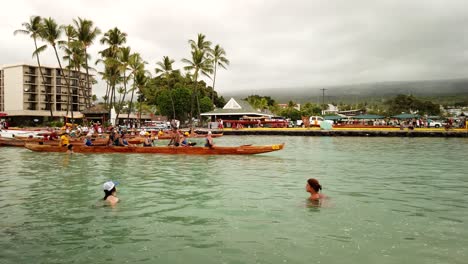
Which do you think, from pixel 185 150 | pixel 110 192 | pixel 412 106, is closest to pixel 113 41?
pixel 185 150

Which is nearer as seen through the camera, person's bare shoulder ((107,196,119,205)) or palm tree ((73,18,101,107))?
person's bare shoulder ((107,196,119,205))

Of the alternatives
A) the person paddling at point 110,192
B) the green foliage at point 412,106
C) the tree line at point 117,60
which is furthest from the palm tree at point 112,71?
the green foliage at point 412,106

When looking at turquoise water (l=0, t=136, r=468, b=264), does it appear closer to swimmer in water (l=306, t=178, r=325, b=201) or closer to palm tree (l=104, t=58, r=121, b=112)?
swimmer in water (l=306, t=178, r=325, b=201)

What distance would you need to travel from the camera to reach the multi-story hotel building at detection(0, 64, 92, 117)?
7900cm

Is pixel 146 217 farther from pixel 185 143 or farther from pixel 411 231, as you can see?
pixel 185 143

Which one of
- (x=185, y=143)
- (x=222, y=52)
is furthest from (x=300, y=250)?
(x=222, y=52)

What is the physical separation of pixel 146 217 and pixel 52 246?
2.12 metres

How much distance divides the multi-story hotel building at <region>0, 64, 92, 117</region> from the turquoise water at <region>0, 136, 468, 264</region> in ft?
238

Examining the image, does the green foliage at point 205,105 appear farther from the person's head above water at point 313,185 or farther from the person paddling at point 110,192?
the person's head above water at point 313,185

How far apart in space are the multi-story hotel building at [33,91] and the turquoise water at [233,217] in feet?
238

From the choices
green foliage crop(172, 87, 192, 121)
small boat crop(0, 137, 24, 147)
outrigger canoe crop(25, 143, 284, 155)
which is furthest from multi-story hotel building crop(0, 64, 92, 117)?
outrigger canoe crop(25, 143, 284, 155)

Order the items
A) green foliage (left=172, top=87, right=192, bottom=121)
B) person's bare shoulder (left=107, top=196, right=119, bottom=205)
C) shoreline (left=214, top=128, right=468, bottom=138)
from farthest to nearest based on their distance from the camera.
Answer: green foliage (left=172, top=87, right=192, bottom=121)
shoreline (left=214, top=128, right=468, bottom=138)
person's bare shoulder (left=107, top=196, right=119, bottom=205)

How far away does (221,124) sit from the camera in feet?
177

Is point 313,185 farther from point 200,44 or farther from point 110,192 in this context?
point 200,44
